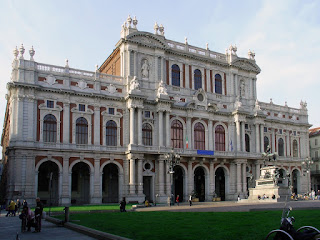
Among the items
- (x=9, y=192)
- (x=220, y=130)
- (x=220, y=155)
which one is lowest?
(x=9, y=192)

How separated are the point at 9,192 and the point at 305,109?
5378 cm

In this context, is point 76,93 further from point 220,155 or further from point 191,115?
point 220,155

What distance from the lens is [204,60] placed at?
5981 centimetres

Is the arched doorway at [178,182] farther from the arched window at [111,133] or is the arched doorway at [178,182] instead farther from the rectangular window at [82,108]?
the rectangular window at [82,108]

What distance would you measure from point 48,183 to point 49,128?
6924mm

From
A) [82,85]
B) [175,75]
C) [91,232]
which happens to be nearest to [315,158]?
[175,75]

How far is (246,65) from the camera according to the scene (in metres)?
64.4

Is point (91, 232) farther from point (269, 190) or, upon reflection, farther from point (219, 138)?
point (219, 138)

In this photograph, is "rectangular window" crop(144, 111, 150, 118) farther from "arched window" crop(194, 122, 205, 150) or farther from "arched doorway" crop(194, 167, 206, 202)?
"arched doorway" crop(194, 167, 206, 202)

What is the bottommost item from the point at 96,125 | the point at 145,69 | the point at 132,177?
the point at 132,177

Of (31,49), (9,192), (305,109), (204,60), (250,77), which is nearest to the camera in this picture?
(9,192)

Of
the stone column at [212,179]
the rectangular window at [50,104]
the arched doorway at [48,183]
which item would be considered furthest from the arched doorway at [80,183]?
the stone column at [212,179]

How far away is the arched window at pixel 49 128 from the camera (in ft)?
154

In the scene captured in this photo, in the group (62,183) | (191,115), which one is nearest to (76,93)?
(62,183)
